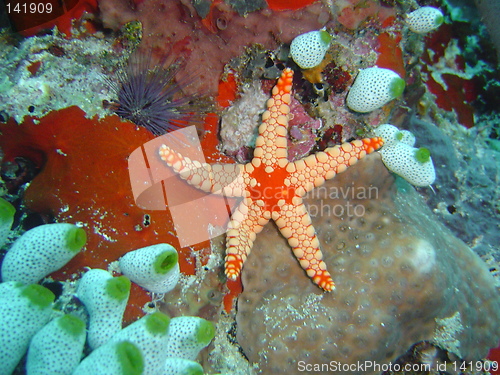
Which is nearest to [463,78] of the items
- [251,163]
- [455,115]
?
[455,115]

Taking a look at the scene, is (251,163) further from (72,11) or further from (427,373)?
(427,373)

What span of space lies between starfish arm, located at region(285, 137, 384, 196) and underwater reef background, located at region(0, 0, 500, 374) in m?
0.22

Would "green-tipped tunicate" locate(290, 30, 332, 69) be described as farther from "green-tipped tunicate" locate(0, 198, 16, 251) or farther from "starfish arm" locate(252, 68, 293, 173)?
"green-tipped tunicate" locate(0, 198, 16, 251)

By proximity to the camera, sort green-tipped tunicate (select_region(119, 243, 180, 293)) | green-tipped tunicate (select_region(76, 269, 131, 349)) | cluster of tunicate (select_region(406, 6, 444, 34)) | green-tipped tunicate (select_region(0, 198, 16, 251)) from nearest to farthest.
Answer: green-tipped tunicate (select_region(76, 269, 131, 349)), green-tipped tunicate (select_region(0, 198, 16, 251)), green-tipped tunicate (select_region(119, 243, 180, 293)), cluster of tunicate (select_region(406, 6, 444, 34))

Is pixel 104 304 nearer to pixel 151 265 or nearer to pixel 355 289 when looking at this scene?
pixel 151 265

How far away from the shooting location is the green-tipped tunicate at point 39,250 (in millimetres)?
2393

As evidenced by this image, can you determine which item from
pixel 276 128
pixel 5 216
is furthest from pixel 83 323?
pixel 276 128

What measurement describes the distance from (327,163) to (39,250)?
267cm

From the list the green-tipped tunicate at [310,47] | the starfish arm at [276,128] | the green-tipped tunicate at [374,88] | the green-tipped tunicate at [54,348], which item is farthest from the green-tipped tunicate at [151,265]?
the green-tipped tunicate at [374,88]

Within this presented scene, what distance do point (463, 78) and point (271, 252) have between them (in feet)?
16.1

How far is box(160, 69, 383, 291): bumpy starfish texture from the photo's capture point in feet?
10.2

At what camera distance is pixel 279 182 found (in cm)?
319

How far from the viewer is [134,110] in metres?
2.83

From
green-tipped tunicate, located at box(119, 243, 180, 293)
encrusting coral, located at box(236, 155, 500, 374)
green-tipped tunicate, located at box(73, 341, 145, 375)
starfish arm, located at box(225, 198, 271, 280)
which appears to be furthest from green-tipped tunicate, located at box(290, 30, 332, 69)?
green-tipped tunicate, located at box(73, 341, 145, 375)
